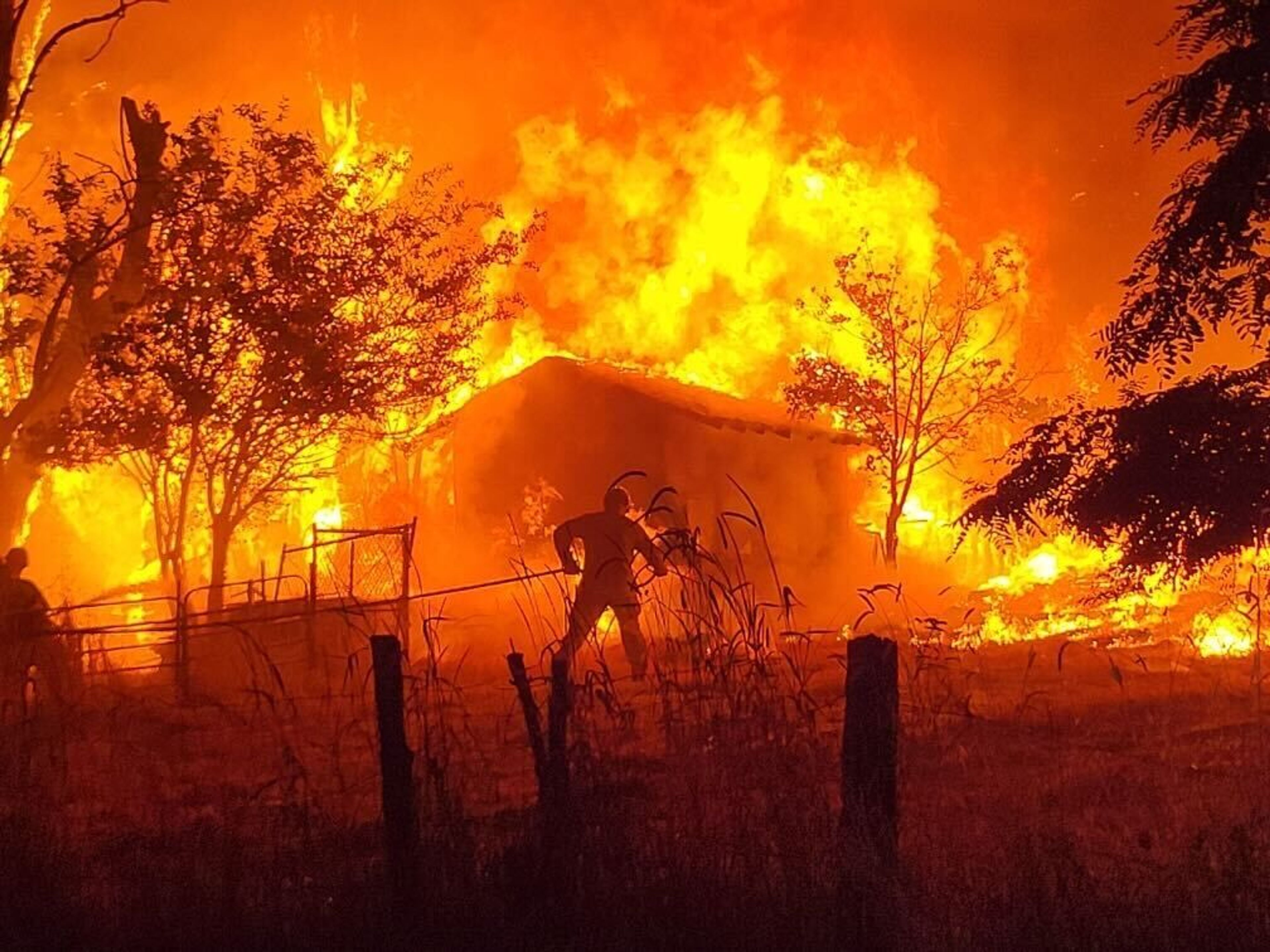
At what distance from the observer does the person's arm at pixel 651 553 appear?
6.54m

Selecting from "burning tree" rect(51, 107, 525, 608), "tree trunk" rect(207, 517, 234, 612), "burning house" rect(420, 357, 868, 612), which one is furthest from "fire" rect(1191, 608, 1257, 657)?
"tree trunk" rect(207, 517, 234, 612)

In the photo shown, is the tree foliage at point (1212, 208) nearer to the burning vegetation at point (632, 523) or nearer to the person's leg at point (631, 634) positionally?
the burning vegetation at point (632, 523)

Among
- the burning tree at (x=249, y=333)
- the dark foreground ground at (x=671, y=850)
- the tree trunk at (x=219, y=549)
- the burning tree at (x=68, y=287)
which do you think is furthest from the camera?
the tree trunk at (x=219, y=549)

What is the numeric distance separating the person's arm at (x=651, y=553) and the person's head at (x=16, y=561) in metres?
6.44

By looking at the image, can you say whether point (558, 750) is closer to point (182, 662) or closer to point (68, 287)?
point (182, 662)

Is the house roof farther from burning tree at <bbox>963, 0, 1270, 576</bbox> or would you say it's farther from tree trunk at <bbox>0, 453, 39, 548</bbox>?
burning tree at <bbox>963, 0, 1270, 576</bbox>

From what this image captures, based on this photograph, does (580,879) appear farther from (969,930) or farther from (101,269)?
(101,269)

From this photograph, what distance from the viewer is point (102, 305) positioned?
14.1 m

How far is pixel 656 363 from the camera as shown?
3359cm

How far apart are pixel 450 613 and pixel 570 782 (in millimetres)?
16448

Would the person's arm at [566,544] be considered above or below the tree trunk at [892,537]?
below

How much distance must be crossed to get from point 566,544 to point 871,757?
7.30 metres

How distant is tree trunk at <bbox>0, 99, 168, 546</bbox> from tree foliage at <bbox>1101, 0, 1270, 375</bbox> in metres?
10.9

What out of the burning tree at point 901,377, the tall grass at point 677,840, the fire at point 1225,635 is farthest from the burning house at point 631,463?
the tall grass at point 677,840
